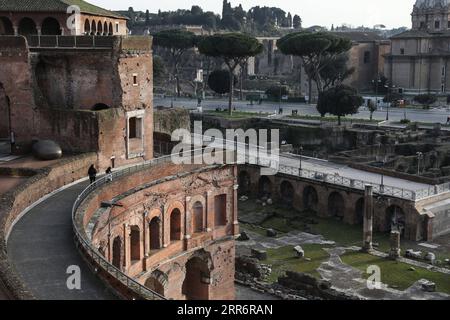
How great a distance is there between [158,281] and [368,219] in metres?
14.6

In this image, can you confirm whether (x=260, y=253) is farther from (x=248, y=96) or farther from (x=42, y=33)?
(x=248, y=96)

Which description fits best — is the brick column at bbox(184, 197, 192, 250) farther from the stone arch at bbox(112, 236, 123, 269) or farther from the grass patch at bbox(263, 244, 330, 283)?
the grass patch at bbox(263, 244, 330, 283)

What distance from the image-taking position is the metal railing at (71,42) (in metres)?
28.3

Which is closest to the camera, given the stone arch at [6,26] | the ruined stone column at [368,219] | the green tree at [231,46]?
the stone arch at [6,26]

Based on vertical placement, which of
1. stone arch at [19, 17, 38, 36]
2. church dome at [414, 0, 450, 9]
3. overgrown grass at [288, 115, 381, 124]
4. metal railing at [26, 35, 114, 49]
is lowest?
overgrown grass at [288, 115, 381, 124]

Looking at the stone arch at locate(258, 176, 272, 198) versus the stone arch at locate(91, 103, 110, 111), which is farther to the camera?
the stone arch at locate(258, 176, 272, 198)

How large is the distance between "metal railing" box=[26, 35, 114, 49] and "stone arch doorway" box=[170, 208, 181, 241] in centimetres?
776

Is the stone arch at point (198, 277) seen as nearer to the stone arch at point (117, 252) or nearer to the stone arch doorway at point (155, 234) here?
the stone arch doorway at point (155, 234)

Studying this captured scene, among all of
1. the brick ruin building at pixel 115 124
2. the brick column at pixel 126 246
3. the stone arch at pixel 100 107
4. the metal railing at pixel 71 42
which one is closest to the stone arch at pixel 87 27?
the brick ruin building at pixel 115 124

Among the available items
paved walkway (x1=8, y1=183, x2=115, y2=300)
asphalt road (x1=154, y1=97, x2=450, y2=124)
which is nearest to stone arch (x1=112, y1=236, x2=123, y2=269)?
paved walkway (x1=8, y1=183, x2=115, y2=300)

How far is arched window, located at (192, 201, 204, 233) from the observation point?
27.5 meters

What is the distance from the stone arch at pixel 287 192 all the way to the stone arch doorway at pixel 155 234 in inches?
802

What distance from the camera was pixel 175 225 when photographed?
26.2m

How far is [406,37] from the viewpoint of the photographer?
82.1m
